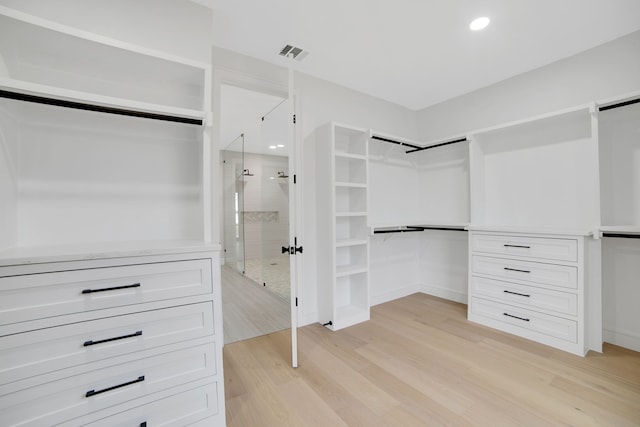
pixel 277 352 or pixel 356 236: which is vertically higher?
pixel 356 236

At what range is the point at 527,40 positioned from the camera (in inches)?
90.7

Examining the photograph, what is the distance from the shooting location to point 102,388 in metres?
1.13

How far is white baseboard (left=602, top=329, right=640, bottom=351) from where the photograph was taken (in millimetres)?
2227

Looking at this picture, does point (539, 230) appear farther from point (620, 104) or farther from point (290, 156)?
point (290, 156)

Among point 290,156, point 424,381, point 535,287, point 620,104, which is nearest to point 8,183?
point 290,156

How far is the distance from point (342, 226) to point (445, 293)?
1776mm

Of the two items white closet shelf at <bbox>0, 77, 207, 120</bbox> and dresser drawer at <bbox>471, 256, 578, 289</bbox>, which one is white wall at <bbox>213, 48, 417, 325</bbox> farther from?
dresser drawer at <bbox>471, 256, 578, 289</bbox>

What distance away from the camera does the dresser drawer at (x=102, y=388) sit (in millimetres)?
1002

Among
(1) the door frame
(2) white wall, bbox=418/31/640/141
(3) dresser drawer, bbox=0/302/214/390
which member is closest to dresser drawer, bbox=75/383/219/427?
(3) dresser drawer, bbox=0/302/214/390

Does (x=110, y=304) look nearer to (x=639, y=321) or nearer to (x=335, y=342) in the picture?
(x=335, y=342)

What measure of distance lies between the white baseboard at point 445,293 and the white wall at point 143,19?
3714 mm

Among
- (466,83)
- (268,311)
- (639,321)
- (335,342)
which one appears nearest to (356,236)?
(335,342)

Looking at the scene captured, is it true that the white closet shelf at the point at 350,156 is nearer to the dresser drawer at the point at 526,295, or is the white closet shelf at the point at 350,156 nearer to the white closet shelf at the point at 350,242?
the white closet shelf at the point at 350,242

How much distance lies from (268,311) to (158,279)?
6.84 ft
